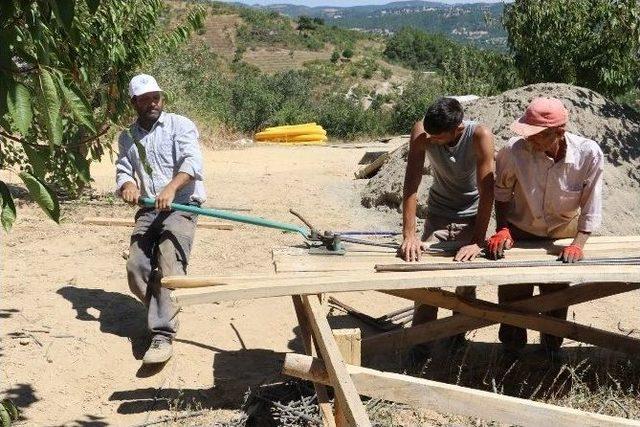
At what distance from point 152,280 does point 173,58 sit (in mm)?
15601

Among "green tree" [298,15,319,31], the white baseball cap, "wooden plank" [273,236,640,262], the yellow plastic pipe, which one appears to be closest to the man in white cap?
the white baseball cap

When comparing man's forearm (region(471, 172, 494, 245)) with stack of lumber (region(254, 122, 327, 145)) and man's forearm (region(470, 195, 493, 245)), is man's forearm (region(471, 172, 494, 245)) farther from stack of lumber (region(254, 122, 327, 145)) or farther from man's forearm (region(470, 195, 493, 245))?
stack of lumber (region(254, 122, 327, 145))

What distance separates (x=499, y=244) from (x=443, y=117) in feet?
2.35

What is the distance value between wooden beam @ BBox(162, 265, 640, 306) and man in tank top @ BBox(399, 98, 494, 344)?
41 centimetres

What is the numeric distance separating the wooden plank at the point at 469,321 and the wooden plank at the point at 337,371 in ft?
2.42

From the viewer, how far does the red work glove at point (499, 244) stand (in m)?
3.84

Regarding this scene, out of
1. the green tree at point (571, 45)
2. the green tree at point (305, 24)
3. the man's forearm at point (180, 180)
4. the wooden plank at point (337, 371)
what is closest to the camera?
the wooden plank at point (337, 371)

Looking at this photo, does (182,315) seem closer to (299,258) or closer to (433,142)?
(299,258)

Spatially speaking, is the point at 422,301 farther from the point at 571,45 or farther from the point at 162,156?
the point at 571,45

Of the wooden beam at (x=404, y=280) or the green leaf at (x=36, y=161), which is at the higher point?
the green leaf at (x=36, y=161)

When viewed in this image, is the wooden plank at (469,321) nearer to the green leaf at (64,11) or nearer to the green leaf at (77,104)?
the green leaf at (77,104)

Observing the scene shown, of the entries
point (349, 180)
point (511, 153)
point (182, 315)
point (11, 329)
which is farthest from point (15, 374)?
point (349, 180)

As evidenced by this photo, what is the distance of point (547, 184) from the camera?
389 centimetres

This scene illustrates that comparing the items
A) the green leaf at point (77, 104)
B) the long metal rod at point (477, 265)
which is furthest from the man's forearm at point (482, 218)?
the green leaf at point (77, 104)
